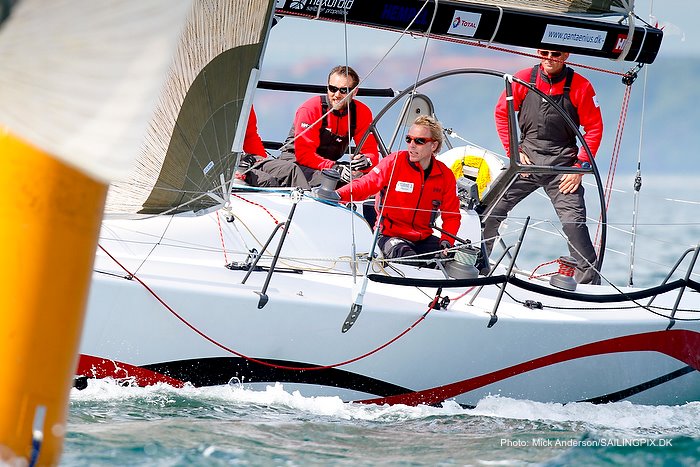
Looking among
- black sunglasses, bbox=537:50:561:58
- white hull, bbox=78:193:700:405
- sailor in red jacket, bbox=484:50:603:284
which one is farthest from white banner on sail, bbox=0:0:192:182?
black sunglasses, bbox=537:50:561:58

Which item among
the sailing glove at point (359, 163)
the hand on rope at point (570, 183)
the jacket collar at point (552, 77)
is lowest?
the sailing glove at point (359, 163)

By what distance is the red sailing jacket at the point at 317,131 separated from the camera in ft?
17.1

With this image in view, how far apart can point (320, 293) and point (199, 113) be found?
2.96 feet

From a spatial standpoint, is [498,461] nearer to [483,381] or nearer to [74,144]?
[483,381]

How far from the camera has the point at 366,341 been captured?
3.90 meters

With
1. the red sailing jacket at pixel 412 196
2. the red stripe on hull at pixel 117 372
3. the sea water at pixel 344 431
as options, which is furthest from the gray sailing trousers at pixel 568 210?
the red stripe on hull at pixel 117 372

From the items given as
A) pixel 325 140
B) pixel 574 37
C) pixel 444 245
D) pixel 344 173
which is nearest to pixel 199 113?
pixel 344 173

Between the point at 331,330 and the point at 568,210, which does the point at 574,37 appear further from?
the point at 331,330

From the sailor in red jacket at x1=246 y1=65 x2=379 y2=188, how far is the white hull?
1.64ft

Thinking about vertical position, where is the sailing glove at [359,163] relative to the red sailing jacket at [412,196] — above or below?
above

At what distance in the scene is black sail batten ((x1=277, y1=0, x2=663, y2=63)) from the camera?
13.8 ft

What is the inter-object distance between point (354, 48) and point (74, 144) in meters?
21.8

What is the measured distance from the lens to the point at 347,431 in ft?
11.3

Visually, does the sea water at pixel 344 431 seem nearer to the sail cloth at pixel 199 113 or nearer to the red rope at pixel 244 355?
the red rope at pixel 244 355
